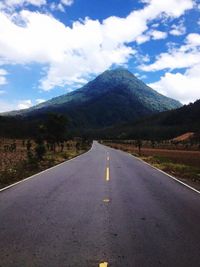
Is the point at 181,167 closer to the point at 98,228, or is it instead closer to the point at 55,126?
the point at 98,228

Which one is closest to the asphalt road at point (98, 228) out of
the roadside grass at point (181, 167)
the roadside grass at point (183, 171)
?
the roadside grass at point (181, 167)

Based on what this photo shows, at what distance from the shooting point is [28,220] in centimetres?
859

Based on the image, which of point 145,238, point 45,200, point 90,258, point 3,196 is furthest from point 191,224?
point 3,196

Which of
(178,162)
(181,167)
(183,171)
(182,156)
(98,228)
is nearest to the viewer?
(98,228)

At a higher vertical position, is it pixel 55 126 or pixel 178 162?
pixel 55 126

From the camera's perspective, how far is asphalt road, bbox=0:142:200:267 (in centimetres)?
596

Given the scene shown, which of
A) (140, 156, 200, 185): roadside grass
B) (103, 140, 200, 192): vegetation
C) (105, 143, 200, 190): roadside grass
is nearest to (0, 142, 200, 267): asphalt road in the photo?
(105, 143, 200, 190): roadside grass

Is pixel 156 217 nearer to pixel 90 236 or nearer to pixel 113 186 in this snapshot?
pixel 90 236

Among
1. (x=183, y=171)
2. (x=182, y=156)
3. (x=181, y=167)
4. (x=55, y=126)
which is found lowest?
(x=183, y=171)

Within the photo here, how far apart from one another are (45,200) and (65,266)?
19.8 feet

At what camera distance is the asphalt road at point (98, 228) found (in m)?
5.96

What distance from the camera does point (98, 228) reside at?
7969mm

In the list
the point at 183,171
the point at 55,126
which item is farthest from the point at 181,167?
the point at 55,126

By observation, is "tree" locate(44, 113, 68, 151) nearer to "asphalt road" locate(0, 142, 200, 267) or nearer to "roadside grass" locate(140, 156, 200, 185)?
"roadside grass" locate(140, 156, 200, 185)
